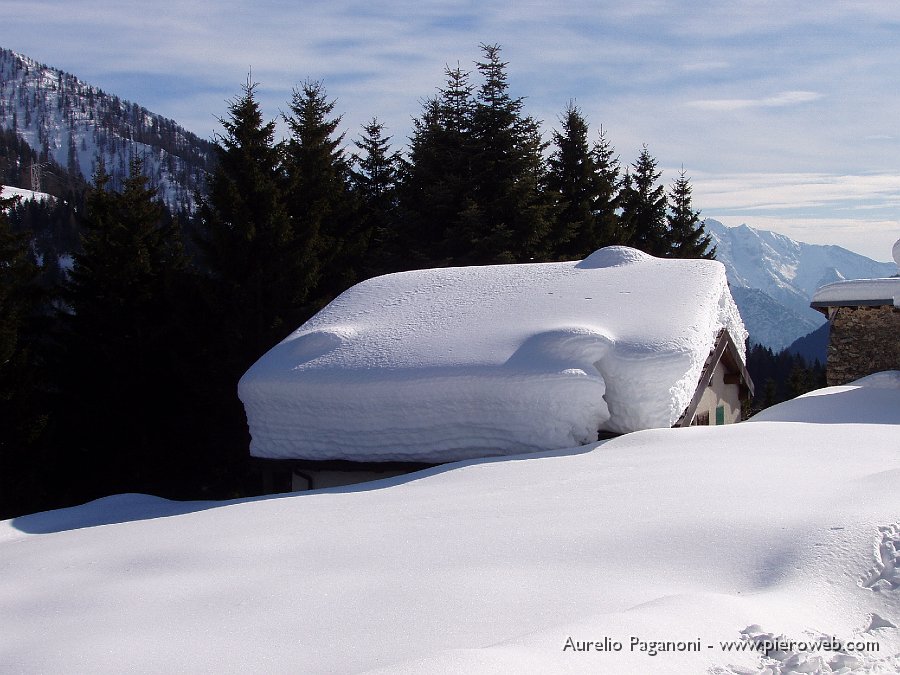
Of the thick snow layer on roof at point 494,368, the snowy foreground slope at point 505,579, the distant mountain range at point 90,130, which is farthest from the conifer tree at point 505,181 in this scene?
the distant mountain range at point 90,130

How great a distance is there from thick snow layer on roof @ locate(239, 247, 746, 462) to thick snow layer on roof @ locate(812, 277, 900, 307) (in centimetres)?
375

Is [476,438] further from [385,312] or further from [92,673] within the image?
[92,673]

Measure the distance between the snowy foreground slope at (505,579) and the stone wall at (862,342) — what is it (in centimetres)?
885

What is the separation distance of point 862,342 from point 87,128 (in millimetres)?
178676

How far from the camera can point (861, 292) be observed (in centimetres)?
1475

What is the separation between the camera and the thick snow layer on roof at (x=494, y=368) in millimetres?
9320

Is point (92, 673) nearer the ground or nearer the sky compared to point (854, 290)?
nearer the ground

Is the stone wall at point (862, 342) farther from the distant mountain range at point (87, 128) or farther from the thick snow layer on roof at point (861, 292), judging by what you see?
the distant mountain range at point (87, 128)

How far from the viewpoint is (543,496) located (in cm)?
643

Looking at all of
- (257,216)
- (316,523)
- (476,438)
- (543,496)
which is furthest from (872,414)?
(257,216)

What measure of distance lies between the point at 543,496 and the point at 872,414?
6808 mm

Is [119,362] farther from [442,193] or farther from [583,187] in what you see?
[583,187]

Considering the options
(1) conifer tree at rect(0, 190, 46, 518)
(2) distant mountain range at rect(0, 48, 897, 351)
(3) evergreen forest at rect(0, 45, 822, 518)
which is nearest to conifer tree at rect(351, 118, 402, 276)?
(3) evergreen forest at rect(0, 45, 822, 518)

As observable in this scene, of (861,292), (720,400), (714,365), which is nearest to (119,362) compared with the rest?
(720,400)
